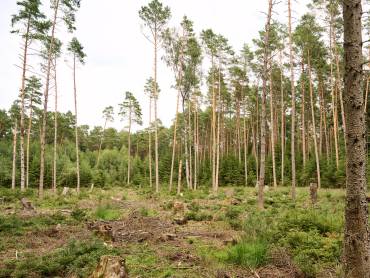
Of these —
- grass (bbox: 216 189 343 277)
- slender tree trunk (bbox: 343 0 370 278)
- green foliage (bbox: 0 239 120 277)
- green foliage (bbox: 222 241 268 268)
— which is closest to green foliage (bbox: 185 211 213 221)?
grass (bbox: 216 189 343 277)

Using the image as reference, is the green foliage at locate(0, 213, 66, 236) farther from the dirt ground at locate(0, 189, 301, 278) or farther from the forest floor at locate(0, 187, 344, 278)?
the dirt ground at locate(0, 189, 301, 278)

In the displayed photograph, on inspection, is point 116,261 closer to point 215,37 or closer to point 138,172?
point 215,37

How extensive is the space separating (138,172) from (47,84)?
25.6 meters

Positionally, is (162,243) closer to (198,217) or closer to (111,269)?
(111,269)

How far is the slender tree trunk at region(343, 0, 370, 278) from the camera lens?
3.70 m

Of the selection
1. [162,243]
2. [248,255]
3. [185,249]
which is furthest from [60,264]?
[248,255]

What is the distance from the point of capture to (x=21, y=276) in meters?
5.27

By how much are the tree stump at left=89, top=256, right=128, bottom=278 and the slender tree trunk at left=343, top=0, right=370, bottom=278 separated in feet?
10.5

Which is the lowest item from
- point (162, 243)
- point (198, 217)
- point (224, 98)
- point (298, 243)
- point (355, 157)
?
point (198, 217)

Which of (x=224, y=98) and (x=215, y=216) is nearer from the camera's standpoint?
(x=215, y=216)

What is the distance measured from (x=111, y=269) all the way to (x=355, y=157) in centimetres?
386

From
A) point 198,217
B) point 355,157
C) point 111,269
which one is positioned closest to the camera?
point 355,157

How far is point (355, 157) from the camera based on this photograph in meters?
3.80

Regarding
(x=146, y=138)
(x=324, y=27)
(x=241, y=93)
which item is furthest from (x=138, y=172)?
(x=324, y=27)
